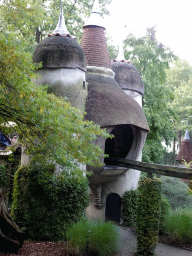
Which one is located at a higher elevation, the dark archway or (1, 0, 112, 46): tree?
(1, 0, 112, 46): tree

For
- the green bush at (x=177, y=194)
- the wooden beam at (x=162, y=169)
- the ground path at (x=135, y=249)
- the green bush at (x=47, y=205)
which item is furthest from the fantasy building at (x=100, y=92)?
the green bush at (x=177, y=194)

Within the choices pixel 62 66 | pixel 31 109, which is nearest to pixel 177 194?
pixel 62 66

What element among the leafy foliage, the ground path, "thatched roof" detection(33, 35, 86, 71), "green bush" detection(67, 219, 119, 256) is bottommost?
the ground path

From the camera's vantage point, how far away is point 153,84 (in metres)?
21.3

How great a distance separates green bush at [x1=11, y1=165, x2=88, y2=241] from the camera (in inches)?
443

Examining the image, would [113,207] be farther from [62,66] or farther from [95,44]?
[95,44]

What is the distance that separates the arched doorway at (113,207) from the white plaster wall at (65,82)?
5.85m

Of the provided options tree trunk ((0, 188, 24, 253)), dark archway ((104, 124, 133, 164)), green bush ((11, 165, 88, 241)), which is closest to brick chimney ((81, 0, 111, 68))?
dark archway ((104, 124, 133, 164))

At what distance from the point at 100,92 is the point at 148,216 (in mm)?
5358

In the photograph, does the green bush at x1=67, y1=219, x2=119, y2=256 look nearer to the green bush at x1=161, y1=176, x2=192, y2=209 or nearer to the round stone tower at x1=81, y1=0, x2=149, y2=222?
the round stone tower at x1=81, y1=0, x2=149, y2=222

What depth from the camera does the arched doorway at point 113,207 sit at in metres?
16.1

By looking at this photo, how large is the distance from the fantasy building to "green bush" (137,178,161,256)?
2.31 meters

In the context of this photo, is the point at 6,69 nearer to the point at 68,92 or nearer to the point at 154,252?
the point at 68,92

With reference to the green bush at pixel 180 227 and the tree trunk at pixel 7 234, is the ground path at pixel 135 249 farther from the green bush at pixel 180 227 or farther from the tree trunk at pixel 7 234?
the tree trunk at pixel 7 234
